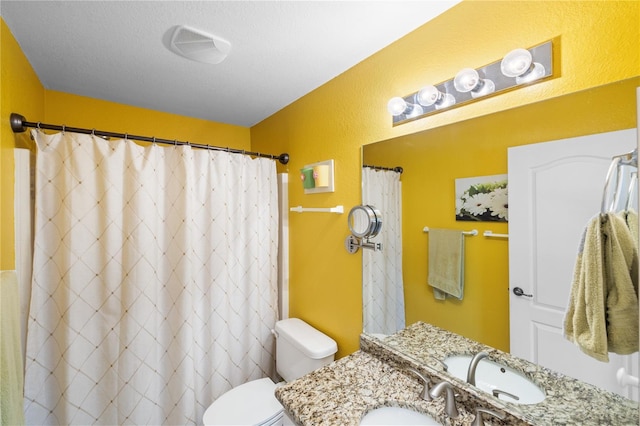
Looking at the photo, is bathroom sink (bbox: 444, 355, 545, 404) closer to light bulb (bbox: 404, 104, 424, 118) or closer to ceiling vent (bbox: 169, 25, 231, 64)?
light bulb (bbox: 404, 104, 424, 118)

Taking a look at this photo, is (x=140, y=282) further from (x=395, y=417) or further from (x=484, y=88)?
(x=484, y=88)

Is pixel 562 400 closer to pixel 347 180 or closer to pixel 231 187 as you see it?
pixel 347 180

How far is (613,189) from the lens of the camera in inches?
27.7

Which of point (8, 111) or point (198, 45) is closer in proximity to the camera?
point (8, 111)

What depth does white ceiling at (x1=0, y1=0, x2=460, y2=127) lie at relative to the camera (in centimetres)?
106

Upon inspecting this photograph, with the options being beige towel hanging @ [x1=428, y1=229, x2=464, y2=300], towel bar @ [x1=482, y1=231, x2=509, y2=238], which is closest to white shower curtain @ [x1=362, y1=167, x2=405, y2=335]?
beige towel hanging @ [x1=428, y1=229, x2=464, y2=300]

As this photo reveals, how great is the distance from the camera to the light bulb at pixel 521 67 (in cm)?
83

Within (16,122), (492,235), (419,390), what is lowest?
(419,390)

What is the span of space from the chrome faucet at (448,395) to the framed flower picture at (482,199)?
59 centimetres

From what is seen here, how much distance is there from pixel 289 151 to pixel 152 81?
3.14 ft

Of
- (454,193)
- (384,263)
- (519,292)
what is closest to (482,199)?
(454,193)

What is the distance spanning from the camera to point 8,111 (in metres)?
1.16

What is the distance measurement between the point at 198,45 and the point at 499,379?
1870 mm

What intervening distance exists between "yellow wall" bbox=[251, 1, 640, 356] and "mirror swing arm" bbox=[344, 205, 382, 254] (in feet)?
0.29
